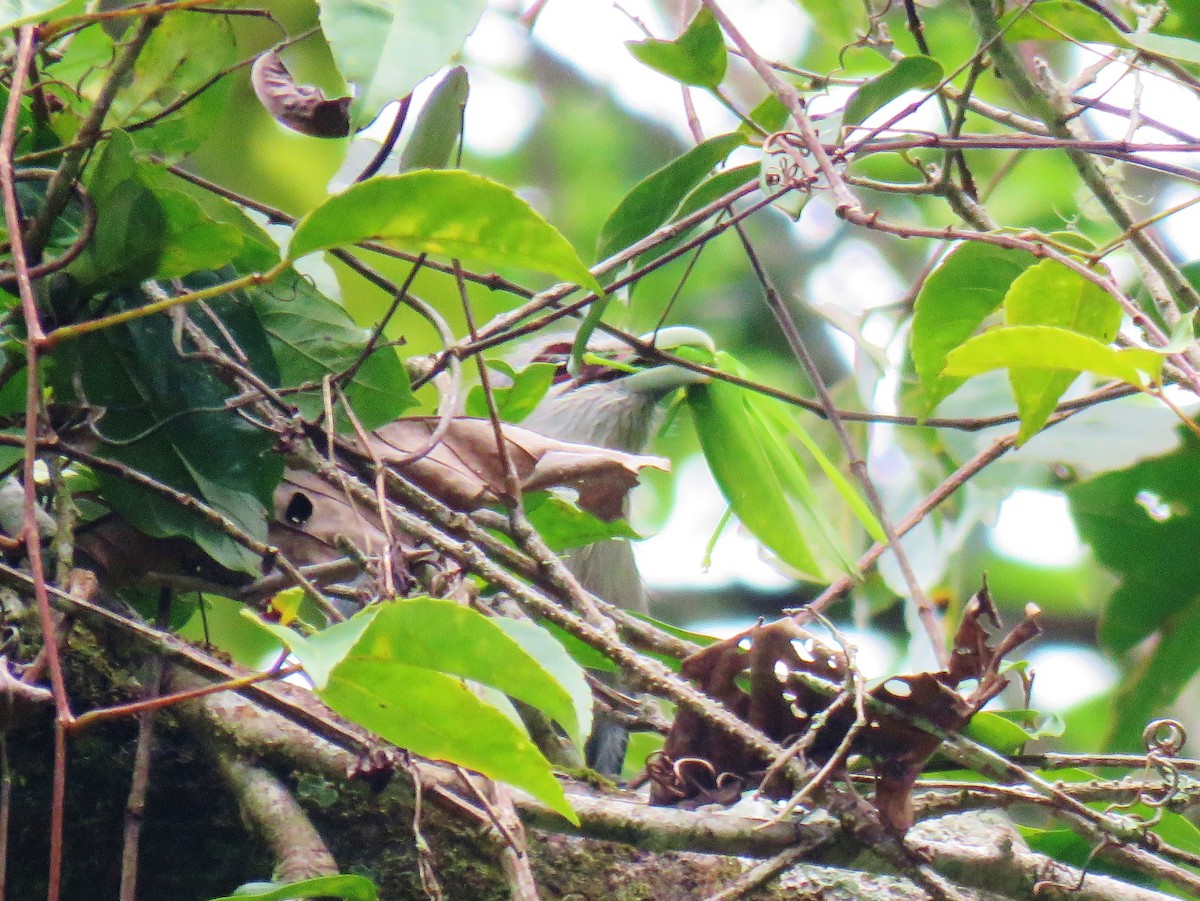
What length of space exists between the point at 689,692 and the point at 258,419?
1.55 ft

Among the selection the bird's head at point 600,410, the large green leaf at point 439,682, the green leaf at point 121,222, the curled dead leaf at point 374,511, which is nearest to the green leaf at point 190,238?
the green leaf at point 121,222

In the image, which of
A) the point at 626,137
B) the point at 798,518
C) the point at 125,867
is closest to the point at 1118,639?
the point at 798,518

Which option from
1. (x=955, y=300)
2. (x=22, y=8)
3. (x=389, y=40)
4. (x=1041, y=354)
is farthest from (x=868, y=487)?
(x=22, y=8)

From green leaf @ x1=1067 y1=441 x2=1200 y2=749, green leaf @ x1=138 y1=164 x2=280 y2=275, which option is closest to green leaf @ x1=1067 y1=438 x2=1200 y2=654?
green leaf @ x1=1067 y1=441 x2=1200 y2=749

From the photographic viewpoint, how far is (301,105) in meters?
0.96

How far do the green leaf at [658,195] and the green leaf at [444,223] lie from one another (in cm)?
38

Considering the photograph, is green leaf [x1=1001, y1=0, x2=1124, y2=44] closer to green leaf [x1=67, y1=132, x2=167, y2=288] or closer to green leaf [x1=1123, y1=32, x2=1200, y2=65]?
green leaf [x1=1123, y1=32, x2=1200, y2=65]

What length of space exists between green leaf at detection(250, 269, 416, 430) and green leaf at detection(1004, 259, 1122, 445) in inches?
22.5

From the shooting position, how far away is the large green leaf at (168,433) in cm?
114

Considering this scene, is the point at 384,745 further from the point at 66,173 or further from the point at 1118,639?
the point at 1118,639

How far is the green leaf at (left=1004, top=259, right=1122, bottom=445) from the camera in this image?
3.07 ft

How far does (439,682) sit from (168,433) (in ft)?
1.97

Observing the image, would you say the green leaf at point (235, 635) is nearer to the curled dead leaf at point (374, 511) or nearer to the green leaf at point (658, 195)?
the curled dead leaf at point (374, 511)

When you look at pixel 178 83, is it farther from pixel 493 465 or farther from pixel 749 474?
pixel 749 474
